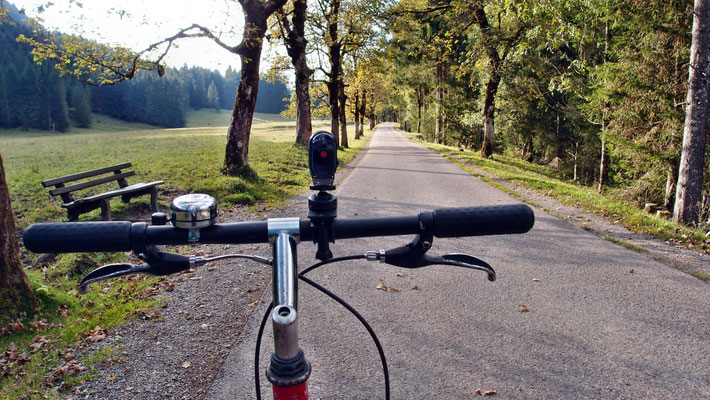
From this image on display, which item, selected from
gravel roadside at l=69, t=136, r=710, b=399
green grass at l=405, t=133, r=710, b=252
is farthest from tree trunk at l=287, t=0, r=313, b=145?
gravel roadside at l=69, t=136, r=710, b=399

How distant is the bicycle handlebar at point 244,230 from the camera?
1.28m

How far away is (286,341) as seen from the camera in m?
0.91

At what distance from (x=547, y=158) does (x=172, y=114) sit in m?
84.1

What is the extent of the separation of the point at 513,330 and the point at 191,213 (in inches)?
142

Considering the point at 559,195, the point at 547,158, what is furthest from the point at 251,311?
the point at 547,158

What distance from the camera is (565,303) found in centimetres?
451

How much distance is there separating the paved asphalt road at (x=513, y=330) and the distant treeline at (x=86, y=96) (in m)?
26.3

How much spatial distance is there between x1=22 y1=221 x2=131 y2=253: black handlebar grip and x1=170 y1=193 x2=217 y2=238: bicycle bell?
191 millimetres

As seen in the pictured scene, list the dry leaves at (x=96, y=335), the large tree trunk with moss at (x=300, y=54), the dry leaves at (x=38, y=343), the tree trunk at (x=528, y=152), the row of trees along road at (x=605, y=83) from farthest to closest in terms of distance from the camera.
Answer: the tree trunk at (x=528, y=152) < the large tree trunk with moss at (x=300, y=54) < the row of trees along road at (x=605, y=83) < the dry leaves at (x=96, y=335) < the dry leaves at (x=38, y=343)

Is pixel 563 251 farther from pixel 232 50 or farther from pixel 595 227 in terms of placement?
pixel 232 50

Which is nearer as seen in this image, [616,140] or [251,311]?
Result: [251,311]

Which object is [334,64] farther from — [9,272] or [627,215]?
[9,272]

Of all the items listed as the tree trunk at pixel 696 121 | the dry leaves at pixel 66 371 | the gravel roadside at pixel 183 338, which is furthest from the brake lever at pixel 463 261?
the tree trunk at pixel 696 121

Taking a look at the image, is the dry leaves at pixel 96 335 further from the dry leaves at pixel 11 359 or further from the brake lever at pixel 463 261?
the brake lever at pixel 463 261
